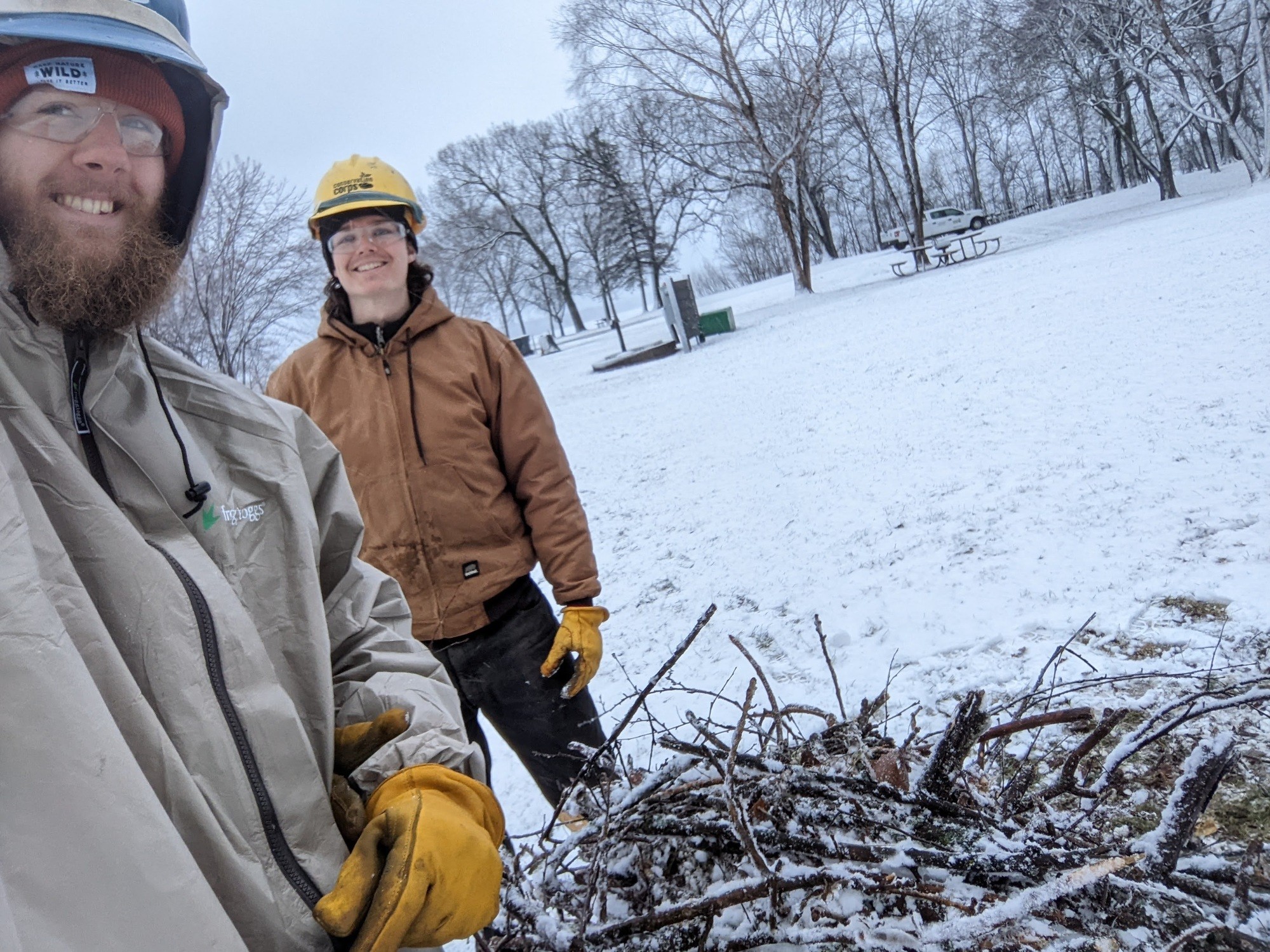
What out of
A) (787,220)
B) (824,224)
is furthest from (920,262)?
(824,224)

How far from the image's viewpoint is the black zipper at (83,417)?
112cm

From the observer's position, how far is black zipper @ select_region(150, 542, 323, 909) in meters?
1.11

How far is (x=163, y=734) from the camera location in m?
1.01

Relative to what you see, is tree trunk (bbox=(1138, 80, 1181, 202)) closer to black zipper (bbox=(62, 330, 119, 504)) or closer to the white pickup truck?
the white pickup truck

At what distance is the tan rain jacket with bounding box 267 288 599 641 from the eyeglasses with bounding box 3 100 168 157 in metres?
1.20

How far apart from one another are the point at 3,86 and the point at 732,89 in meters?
20.4

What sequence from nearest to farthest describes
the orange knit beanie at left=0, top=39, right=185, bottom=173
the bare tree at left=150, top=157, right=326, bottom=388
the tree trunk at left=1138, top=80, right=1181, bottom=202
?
the orange knit beanie at left=0, top=39, right=185, bottom=173
the bare tree at left=150, top=157, right=326, bottom=388
the tree trunk at left=1138, top=80, right=1181, bottom=202

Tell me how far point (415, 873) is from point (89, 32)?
4.59 ft

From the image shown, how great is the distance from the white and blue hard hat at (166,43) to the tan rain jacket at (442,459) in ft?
3.23

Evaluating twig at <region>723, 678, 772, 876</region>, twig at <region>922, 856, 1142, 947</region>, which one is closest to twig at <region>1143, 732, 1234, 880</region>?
twig at <region>922, 856, 1142, 947</region>

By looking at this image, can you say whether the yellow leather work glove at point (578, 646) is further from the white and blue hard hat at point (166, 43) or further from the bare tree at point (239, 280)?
the bare tree at point (239, 280)

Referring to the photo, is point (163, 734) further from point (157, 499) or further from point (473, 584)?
point (473, 584)

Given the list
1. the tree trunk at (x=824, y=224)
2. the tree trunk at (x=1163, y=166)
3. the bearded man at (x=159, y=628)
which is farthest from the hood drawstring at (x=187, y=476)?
the tree trunk at (x=824, y=224)

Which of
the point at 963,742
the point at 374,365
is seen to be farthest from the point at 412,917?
the point at 374,365
